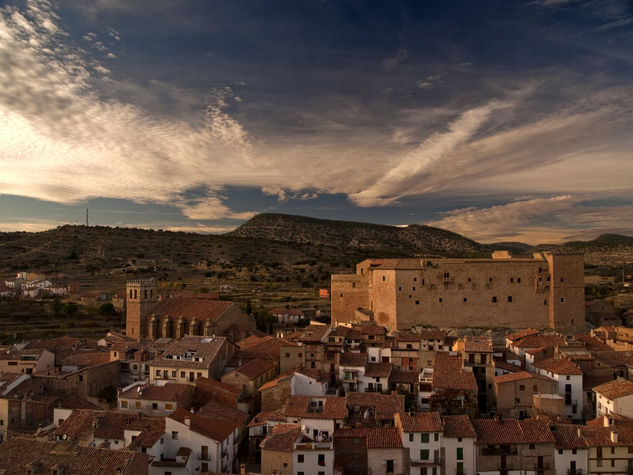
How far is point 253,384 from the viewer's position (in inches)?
1036

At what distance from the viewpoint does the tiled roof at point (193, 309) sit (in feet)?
122

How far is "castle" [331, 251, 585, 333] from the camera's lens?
3619 centimetres

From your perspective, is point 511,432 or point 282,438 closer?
point 282,438

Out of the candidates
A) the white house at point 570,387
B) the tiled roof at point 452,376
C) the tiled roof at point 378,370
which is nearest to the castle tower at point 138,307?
the tiled roof at point 378,370

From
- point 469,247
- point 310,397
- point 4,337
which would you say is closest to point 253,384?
point 310,397

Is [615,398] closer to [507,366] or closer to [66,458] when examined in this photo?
[507,366]

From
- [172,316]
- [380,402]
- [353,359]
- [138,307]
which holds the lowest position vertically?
[380,402]

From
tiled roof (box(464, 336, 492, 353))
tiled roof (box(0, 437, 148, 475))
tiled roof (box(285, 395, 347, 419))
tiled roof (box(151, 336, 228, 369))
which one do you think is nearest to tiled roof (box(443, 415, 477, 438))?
tiled roof (box(285, 395, 347, 419))

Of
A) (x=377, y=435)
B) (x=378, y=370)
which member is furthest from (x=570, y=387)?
(x=377, y=435)

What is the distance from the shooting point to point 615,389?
2364 cm

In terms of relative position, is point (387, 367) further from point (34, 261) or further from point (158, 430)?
point (34, 261)

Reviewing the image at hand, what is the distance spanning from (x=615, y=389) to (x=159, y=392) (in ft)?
64.4

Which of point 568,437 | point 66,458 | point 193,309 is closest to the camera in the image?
point 66,458

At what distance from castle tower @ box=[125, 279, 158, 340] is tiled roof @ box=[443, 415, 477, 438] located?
23.6 m
